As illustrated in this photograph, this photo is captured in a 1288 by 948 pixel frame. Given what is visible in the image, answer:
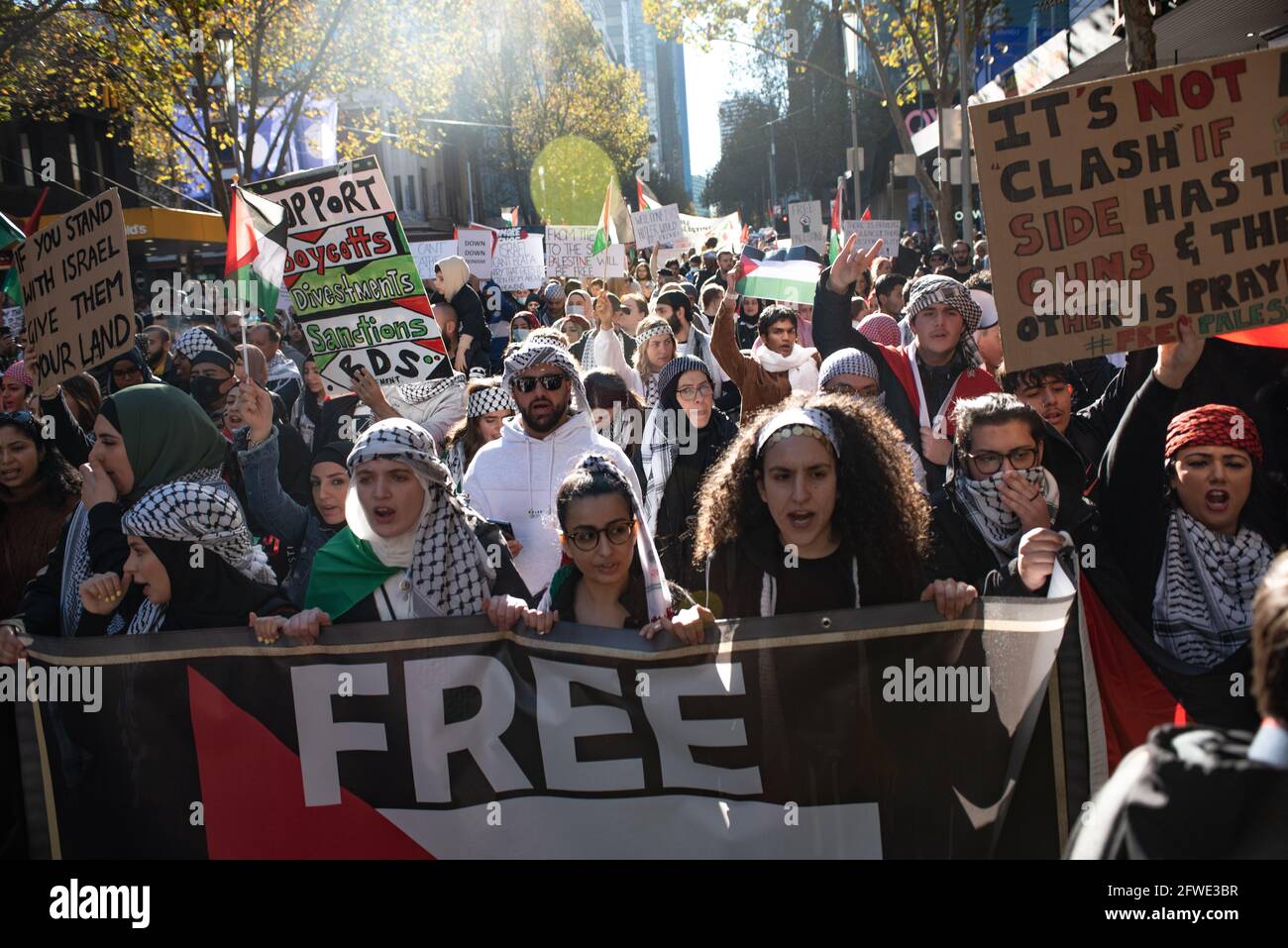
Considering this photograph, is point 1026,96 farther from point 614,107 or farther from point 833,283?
point 614,107

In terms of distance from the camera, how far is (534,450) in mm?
5223

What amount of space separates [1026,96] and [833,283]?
171cm

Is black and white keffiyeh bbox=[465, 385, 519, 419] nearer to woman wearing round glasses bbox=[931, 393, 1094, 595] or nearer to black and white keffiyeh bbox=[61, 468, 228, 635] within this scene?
black and white keffiyeh bbox=[61, 468, 228, 635]

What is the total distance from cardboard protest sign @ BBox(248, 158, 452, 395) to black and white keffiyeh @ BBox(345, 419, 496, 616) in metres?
2.84

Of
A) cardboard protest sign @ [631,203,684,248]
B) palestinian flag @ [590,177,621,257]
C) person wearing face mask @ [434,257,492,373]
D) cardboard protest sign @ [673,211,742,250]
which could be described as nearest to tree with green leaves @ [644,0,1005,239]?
cardboard protest sign @ [673,211,742,250]

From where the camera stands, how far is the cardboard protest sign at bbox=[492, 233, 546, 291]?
57.1 feet

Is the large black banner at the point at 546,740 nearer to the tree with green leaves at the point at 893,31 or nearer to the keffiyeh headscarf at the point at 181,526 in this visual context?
the keffiyeh headscarf at the point at 181,526

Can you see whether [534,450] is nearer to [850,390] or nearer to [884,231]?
[850,390]

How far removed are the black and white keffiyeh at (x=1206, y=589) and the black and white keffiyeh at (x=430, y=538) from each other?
198cm

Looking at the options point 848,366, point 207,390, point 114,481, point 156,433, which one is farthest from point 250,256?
point 848,366

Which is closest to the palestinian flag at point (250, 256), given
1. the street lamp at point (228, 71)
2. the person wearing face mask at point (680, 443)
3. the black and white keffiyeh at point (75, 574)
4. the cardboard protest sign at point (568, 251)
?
the person wearing face mask at point (680, 443)

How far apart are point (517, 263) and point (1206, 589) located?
48.1ft

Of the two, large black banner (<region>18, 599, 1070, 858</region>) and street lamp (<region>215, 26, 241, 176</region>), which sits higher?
street lamp (<region>215, 26, 241, 176</region>)

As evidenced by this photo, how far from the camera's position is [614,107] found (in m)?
69.8
